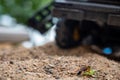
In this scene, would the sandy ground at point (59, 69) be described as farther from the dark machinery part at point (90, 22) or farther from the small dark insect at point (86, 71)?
the dark machinery part at point (90, 22)

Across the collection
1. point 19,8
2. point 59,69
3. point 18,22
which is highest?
point 59,69

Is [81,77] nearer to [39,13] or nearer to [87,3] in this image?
[87,3]

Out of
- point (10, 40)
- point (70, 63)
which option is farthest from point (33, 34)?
point (70, 63)

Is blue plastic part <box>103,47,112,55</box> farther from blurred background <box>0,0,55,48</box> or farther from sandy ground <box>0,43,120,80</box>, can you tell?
blurred background <box>0,0,55,48</box>

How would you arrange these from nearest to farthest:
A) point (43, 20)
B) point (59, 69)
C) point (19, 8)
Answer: point (59, 69) < point (43, 20) < point (19, 8)

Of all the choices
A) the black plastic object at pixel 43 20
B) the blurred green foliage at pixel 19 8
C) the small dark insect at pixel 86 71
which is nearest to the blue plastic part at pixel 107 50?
the black plastic object at pixel 43 20

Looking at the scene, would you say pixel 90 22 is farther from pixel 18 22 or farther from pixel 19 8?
pixel 18 22

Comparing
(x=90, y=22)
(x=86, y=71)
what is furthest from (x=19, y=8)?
(x=86, y=71)
